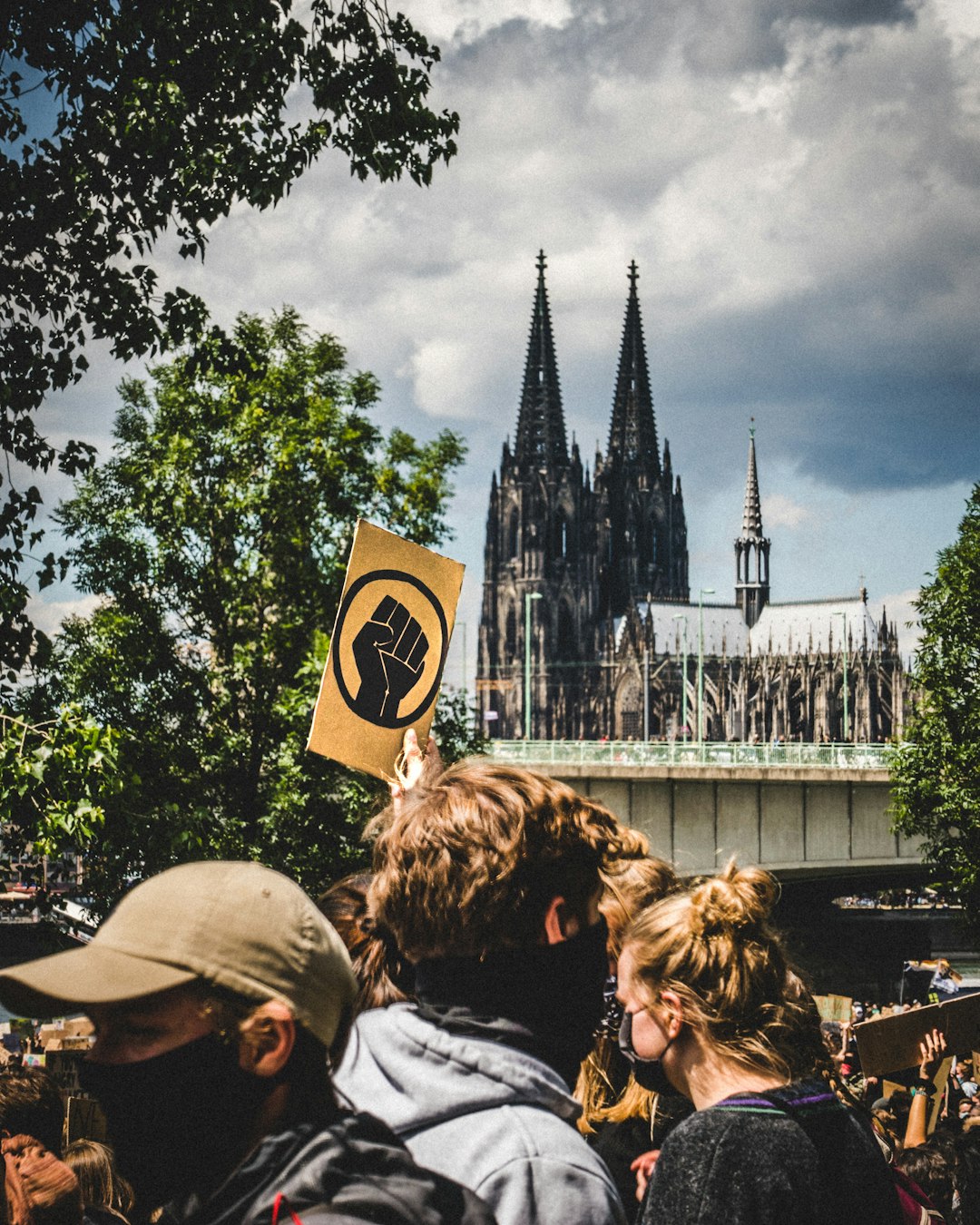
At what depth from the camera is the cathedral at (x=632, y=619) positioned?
77062 mm

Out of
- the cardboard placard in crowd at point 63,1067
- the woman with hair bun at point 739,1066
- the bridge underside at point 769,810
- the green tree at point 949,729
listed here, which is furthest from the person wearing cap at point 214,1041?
the bridge underside at point 769,810

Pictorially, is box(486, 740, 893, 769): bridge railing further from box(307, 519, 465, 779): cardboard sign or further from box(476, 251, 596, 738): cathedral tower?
box(476, 251, 596, 738): cathedral tower

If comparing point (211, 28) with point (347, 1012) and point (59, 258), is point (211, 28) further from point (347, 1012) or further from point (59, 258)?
point (347, 1012)

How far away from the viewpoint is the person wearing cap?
5.24 feet

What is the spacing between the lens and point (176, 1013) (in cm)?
167

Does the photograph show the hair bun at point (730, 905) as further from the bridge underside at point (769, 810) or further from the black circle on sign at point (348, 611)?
the bridge underside at point (769, 810)

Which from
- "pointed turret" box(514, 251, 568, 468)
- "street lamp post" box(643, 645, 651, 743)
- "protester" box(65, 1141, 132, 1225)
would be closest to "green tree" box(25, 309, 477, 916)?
"protester" box(65, 1141, 132, 1225)

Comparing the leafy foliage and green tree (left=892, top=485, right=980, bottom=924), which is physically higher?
green tree (left=892, top=485, right=980, bottom=924)

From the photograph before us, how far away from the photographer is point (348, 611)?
4023mm

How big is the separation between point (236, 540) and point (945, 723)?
11252 millimetres

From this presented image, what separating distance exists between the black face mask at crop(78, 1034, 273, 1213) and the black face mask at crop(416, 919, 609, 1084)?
1.51 feet

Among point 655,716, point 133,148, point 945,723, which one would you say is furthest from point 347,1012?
point 655,716

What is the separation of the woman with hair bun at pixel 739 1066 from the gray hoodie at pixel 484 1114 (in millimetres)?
405

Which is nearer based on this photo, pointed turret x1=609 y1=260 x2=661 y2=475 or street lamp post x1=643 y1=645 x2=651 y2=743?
street lamp post x1=643 y1=645 x2=651 y2=743
